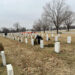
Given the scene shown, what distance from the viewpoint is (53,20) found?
2503 cm

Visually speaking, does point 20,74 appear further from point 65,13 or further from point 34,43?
point 65,13

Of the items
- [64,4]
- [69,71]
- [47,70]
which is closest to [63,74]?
[69,71]

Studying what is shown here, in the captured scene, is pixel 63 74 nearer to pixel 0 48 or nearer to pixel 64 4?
pixel 0 48

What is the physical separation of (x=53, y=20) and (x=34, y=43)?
627 inches

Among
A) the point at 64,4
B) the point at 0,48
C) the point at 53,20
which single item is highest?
the point at 64,4

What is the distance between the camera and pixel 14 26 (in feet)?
326

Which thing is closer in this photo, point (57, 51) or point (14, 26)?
point (57, 51)

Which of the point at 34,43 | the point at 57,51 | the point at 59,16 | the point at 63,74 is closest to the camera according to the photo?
the point at 63,74

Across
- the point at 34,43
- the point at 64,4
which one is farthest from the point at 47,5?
the point at 34,43

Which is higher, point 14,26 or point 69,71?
point 14,26

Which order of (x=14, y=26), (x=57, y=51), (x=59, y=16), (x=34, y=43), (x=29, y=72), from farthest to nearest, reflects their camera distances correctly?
1. (x=14, y=26)
2. (x=59, y=16)
3. (x=34, y=43)
4. (x=57, y=51)
5. (x=29, y=72)

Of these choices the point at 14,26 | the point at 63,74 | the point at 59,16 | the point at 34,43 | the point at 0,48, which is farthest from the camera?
the point at 14,26

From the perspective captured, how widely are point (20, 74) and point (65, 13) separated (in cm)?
2419

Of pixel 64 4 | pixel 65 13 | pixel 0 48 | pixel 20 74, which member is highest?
pixel 64 4
